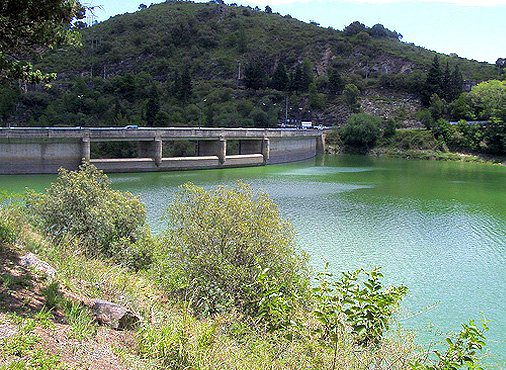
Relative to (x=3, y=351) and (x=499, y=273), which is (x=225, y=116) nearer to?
(x=499, y=273)

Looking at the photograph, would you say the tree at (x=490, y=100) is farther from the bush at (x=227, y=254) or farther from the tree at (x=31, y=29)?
the tree at (x=31, y=29)

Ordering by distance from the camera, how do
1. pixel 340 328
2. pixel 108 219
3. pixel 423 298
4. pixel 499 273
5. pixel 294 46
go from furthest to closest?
pixel 294 46 → pixel 499 273 → pixel 423 298 → pixel 108 219 → pixel 340 328

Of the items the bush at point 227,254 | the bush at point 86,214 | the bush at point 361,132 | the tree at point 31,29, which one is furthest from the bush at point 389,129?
the tree at point 31,29

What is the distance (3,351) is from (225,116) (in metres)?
81.6

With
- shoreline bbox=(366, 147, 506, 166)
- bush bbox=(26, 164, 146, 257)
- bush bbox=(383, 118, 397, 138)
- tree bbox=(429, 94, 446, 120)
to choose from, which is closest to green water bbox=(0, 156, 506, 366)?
bush bbox=(26, 164, 146, 257)

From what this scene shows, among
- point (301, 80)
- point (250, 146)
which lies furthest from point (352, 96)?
point (250, 146)

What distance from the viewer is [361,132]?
83688 mm

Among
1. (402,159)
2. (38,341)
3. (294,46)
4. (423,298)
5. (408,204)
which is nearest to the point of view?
(38,341)

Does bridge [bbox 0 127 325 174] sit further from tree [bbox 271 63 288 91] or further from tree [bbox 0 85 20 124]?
tree [bbox 271 63 288 91]

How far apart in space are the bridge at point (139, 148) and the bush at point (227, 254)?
39.8m

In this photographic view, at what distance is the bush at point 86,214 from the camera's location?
16.3 metres

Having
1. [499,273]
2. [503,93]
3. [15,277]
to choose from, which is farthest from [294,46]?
[15,277]

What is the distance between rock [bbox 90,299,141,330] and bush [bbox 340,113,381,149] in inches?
3037

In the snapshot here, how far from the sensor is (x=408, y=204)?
3947 cm
